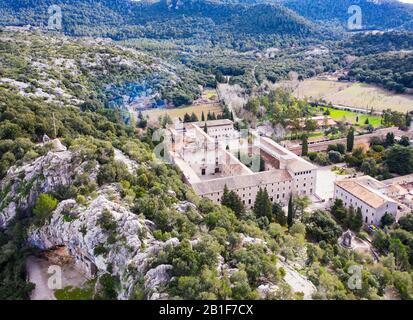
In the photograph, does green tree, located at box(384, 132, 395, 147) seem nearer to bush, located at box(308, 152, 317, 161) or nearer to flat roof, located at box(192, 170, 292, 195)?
bush, located at box(308, 152, 317, 161)

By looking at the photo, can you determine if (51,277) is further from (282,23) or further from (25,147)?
(282,23)

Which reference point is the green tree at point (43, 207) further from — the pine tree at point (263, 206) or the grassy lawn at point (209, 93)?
the grassy lawn at point (209, 93)

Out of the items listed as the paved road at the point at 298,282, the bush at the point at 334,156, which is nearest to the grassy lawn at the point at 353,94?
the bush at the point at 334,156

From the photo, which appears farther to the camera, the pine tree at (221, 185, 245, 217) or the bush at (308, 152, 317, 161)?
the bush at (308, 152, 317, 161)

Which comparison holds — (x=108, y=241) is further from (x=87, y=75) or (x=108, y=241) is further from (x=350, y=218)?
(x=87, y=75)
